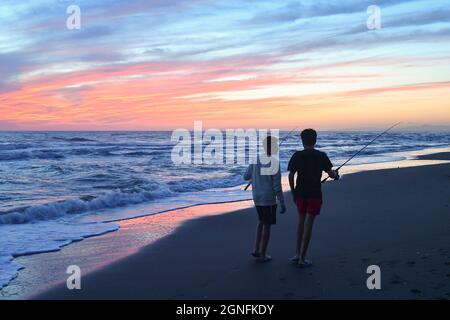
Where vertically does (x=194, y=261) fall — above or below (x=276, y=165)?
below

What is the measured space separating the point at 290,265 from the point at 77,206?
681cm

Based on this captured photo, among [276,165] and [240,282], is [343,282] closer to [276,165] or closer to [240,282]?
[240,282]

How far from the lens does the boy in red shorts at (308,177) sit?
16.8ft

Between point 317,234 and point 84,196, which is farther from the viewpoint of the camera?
point 84,196

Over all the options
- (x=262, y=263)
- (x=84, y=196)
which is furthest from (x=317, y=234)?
(x=84, y=196)

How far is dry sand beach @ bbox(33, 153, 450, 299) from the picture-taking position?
437 centimetres

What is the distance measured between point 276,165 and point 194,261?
1701 millimetres

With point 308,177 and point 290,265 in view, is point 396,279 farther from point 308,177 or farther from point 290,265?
point 308,177

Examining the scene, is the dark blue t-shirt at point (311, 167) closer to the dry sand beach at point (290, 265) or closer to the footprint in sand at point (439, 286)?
the dry sand beach at point (290, 265)

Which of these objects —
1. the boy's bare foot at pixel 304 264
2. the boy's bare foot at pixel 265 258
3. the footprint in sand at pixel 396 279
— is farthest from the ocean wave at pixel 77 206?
the footprint in sand at pixel 396 279

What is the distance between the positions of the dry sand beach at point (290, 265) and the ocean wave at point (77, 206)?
10.4ft

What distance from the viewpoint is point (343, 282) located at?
4480mm

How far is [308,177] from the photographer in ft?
16.8
